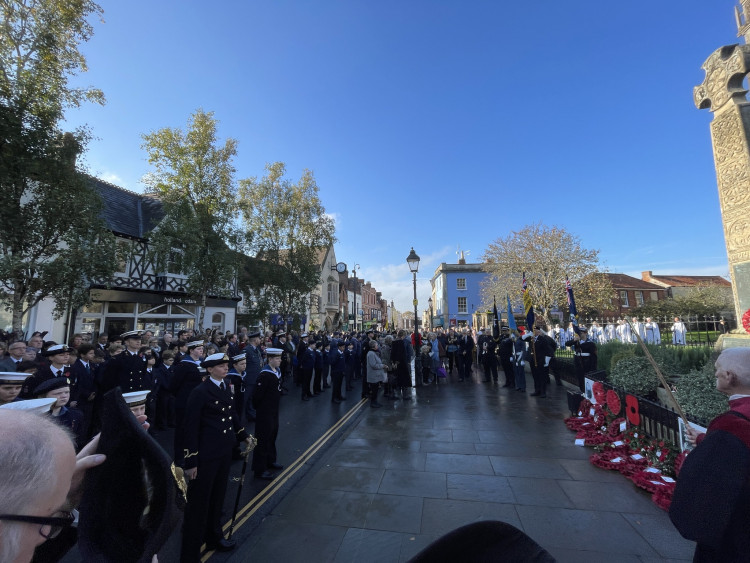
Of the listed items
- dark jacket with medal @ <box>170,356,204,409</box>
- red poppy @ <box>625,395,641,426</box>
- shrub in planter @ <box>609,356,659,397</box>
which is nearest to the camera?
red poppy @ <box>625,395,641,426</box>

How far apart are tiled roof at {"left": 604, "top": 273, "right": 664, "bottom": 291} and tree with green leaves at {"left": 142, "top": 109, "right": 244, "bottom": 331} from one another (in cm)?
4656

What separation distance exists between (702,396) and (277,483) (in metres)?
6.44

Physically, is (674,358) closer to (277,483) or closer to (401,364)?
(401,364)

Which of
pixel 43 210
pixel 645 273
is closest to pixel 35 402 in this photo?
pixel 43 210

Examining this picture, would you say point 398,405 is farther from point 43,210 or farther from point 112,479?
point 43,210

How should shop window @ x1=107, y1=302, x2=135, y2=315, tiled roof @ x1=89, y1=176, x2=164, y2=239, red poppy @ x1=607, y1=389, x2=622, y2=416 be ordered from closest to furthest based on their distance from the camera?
red poppy @ x1=607, y1=389, x2=622, y2=416 < shop window @ x1=107, y1=302, x2=135, y2=315 < tiled roof @ x1=89, y1=176, x2=164, y2=239

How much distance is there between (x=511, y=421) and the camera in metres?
7.83

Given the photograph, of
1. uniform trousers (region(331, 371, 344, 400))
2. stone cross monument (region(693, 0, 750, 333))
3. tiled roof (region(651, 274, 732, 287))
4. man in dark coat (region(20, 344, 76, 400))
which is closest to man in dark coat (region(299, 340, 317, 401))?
uniform trousers (region(331, 371, 344, 400))

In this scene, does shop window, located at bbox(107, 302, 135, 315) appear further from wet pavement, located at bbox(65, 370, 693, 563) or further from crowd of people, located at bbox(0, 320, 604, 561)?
wet pavement, located at bbox(65, 370, 693, 563)

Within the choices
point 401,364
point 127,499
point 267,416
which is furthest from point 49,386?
point 401,364

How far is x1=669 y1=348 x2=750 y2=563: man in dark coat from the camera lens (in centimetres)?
165

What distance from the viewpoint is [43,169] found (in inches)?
366

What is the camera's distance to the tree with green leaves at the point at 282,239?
23.2 m

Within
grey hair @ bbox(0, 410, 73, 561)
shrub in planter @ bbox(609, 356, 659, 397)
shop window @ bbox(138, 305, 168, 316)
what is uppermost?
shop window @ bbox(138, 305, 168, 316)
